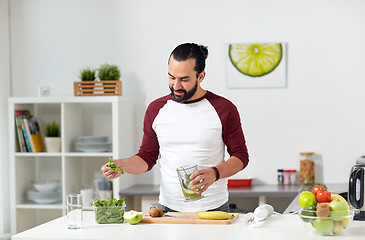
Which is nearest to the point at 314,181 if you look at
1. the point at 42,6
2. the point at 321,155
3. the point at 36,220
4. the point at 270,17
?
the point at 321,155

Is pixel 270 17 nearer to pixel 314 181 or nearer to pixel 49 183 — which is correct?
pixel 314 181

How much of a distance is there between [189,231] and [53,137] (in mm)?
2510

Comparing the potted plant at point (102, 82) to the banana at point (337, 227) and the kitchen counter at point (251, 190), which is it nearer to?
the kitchen counter at point (251, 190)

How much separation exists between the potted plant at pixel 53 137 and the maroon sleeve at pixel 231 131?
2.09 metres

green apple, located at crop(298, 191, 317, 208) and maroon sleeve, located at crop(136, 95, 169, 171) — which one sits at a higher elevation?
maroon sleeve, located at crop(136, 95, 169, 171)

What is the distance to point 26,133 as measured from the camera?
4.54 metres

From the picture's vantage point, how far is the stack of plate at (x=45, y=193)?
178 inches

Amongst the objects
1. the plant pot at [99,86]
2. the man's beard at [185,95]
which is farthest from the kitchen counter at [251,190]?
the man's beard at [185,95]

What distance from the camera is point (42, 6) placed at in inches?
191

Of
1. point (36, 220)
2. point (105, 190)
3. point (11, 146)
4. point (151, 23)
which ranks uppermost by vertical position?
point (151, 23)

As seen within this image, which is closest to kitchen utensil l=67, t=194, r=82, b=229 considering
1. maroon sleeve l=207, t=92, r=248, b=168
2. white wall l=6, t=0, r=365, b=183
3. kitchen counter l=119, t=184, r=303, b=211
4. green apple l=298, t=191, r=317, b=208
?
maroon sleeve l=207, t=92, r=248, b=168

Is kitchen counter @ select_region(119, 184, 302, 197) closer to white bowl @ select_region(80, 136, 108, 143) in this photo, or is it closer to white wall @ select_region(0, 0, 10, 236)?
white bowl @ select_region(80, 136, 108, 143)

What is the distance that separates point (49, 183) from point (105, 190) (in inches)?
19.1

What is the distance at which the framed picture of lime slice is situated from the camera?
446cm
